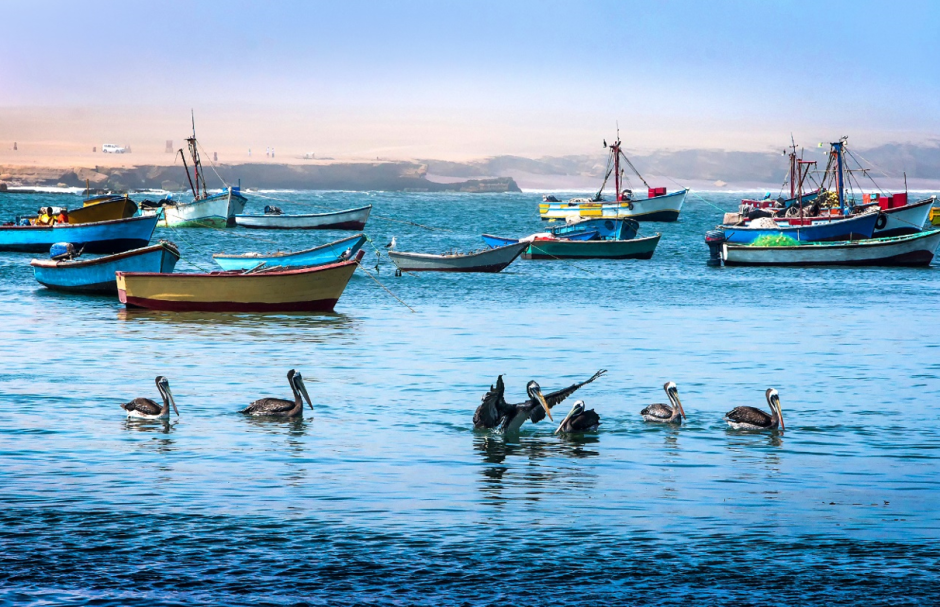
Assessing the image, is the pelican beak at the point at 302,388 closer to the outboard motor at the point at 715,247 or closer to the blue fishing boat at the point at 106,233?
the blue fishing boat at the point at 106,233

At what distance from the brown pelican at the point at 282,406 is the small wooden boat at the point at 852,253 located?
39736 millimetres

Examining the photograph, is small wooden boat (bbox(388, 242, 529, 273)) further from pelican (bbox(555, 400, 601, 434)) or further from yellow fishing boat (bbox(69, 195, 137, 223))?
pelican (bbox(555, 400, 601, 434))

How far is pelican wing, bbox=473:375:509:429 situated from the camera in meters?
14.8

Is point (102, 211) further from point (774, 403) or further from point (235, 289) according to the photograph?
point (774, 403)

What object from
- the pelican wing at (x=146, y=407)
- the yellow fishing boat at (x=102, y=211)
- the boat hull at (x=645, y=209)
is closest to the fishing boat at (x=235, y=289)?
the pelican wing at (x=146, y=407)

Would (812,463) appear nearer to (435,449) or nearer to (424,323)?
(435,449)

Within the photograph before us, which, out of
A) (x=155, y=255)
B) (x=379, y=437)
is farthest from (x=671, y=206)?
(x=379, y=437)

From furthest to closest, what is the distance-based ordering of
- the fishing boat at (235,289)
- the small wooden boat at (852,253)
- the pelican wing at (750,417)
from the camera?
1. the small wooden boat at (852,253)
2. the fishing boat at (235,289)
3. the pelican wing at (750,417)

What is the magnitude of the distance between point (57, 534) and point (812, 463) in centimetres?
835

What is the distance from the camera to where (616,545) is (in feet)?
32.4

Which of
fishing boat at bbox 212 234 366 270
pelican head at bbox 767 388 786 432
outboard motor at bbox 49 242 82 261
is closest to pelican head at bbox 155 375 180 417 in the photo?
pelican head at bbox 767 388 786 432

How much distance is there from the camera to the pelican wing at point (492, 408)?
14.8 metres

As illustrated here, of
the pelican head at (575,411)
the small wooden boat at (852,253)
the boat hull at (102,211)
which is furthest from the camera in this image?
the boat hull at (102,211)

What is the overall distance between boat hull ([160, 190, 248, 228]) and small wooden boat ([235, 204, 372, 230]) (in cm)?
109
